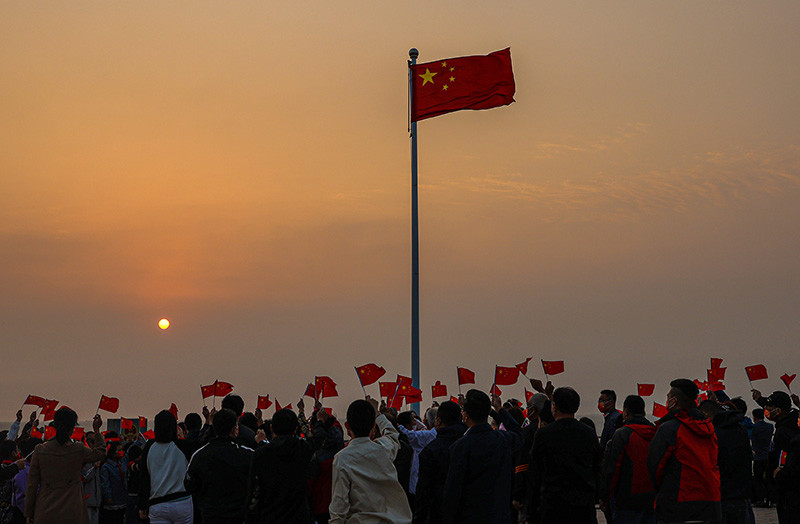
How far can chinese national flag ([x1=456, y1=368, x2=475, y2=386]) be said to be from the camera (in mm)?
23209

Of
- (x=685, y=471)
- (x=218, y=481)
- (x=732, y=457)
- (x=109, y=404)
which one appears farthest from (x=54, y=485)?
(x=109, y=404)

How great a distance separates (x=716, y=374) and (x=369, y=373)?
11.2m

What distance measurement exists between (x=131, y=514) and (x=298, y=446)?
7366 millimetres

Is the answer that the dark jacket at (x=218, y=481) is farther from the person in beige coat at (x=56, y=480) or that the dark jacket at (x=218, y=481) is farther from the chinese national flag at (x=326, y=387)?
the chinese national flag at (x=326, y=387)

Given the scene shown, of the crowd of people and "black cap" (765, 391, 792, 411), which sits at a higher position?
"black cap" (765, 391, 792, 411)

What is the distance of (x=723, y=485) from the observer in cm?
1096

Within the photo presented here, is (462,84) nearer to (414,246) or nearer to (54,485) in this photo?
(414,246)

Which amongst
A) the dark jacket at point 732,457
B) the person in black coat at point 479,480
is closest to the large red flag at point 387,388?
the dark jacket at point 732,457

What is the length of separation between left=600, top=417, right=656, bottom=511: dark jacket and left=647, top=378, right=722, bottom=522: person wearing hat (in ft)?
2.69

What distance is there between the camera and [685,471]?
8758mm

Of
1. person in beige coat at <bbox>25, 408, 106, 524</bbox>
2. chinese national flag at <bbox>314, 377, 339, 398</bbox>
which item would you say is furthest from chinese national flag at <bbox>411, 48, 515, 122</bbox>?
person in beige coat at <bbox>25, 408, 106, 524</bbox>

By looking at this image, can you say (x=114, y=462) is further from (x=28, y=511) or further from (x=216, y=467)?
(x=216, y=467)

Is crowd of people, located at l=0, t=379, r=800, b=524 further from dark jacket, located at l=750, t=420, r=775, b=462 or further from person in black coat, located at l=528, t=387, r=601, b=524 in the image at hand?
dark jacket, located at l=750, t=420, r=775, b=462

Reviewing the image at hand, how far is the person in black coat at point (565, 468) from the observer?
836cm
